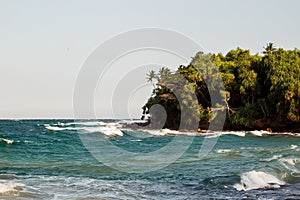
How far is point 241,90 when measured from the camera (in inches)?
1969

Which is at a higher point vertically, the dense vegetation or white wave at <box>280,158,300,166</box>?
the dense vegetation

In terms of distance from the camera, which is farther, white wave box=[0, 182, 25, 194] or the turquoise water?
the turquoise water

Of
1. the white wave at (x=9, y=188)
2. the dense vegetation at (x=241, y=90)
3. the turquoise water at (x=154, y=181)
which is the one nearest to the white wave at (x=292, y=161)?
the turquoise water at (x=154, y=181)

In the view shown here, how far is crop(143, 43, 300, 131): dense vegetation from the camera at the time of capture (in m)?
46.3

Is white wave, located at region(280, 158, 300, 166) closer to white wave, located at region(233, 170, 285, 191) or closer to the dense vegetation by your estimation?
white wave, located at region(233, 170, 285, 191)

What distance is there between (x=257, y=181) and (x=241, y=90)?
1450 inches

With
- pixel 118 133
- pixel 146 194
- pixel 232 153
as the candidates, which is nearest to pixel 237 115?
pixel 118 133

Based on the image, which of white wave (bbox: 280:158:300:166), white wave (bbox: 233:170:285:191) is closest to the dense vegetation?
white wave (bbox: 280:158:300:166)

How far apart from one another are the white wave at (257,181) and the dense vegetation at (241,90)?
31.0 m

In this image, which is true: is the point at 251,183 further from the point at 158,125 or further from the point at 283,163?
the point at 158,125

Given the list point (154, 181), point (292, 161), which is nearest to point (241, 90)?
point (292, 161)

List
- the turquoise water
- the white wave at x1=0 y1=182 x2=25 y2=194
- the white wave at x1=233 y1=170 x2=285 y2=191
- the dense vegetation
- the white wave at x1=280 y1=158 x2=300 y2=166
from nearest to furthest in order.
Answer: the white wave at x1=0 y1=182 x2=25 y2=194
the turquoise water
the white wave at x1=233 y1=170 x2=285 y2=191
the white wave at x1=280 y1=158 x2=300 y2=166
the dense vegetation

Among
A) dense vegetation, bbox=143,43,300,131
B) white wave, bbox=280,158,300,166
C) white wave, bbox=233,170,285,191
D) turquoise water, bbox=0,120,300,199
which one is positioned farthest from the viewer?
dense vegetation, bbox=143,43,300,131

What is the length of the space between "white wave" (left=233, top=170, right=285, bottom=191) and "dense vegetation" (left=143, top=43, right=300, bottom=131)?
31038mm
